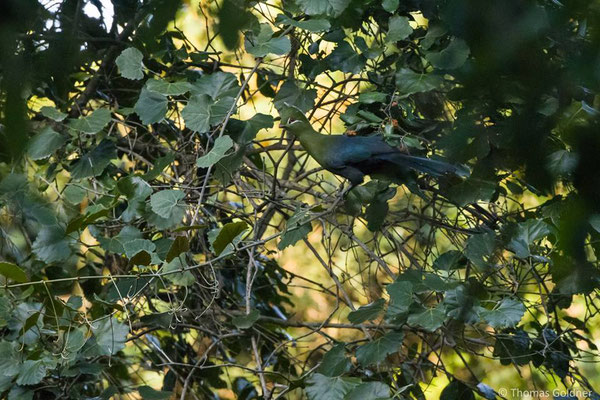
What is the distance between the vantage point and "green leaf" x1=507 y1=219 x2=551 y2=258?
1.82 m

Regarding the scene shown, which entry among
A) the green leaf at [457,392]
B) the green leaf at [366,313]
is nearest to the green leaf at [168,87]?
the green leaf at [366,313]

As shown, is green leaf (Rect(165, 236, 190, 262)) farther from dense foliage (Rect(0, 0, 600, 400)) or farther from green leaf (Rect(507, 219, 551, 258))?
green leaf (Rect(507, 219, 551, 258))

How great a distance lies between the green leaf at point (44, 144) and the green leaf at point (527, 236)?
134 cm

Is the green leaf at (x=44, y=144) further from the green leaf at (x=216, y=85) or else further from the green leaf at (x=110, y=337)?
the green leaf at (x=110, y=337)

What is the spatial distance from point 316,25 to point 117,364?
141cm

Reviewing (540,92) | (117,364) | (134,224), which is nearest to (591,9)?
(540,92)

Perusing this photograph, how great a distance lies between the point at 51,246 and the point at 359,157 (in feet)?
3.02

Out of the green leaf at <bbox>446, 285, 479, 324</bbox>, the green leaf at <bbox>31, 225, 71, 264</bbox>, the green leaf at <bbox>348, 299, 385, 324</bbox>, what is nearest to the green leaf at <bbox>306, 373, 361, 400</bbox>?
the green leaf at <bbox>348, 299, 385, 324</bbox>

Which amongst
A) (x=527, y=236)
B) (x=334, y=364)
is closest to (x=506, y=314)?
(x=527, y=236)

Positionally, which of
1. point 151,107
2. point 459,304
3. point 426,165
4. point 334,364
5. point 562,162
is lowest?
point 562,162

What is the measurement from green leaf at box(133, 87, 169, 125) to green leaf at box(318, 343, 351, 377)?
2.76 ft

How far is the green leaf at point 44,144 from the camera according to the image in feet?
7.06

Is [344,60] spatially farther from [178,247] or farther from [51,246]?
[51,246]

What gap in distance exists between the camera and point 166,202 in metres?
1.95
